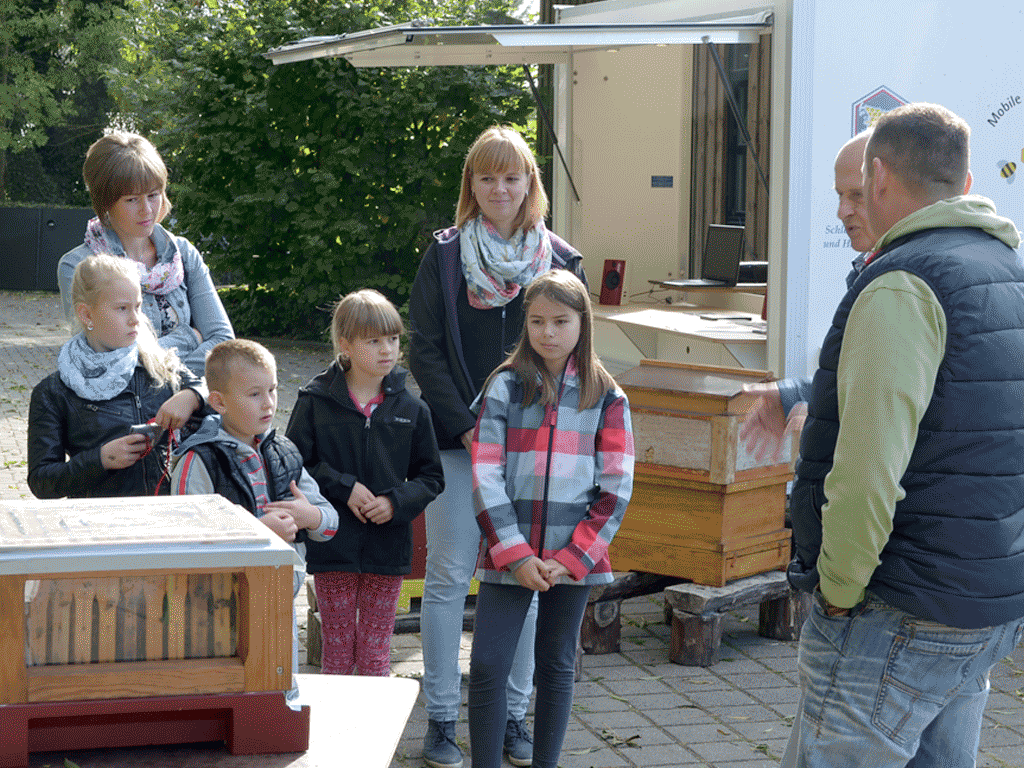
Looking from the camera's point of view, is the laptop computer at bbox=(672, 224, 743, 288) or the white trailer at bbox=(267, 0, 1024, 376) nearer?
the white trailer at bbox=(267, 0, 1024, 376)

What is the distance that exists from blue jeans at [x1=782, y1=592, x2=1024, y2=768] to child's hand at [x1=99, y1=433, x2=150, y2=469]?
191 centimetres

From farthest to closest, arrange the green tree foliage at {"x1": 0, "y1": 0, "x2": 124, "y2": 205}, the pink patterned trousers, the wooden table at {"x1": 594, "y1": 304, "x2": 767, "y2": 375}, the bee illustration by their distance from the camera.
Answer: the green tree foliage at {"x1": 0, "y1": 0, "x2": 124, "y2": 205}, the wooden table at {"x1": 594, "y1": 304, "x2": 767, "y2": 375}, the bee illustration, the pink patterned trousers

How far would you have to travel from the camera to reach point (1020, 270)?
257cm

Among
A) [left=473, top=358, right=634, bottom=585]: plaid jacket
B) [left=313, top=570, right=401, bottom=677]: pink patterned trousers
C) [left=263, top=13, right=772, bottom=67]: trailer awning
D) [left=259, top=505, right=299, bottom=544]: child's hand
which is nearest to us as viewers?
[left=259, top=505, right=299, bottom=544]: child's hand

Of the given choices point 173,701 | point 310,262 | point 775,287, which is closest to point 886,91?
point 775,287

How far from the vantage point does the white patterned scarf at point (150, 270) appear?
3850mm

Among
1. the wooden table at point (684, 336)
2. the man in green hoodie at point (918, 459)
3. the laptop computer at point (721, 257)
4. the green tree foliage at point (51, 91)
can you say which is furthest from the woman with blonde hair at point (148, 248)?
the green tree foliage at point (51, 91)

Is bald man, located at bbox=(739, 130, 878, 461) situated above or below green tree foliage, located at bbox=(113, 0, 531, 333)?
below

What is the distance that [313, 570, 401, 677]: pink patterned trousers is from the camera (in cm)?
419

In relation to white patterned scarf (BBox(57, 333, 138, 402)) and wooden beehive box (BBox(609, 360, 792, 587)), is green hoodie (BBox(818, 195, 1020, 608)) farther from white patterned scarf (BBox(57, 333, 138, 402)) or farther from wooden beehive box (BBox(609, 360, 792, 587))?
wooden beehive box (BBox(609, 360, 792, 587))

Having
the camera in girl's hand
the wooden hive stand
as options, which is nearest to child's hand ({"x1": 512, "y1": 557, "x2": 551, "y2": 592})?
the camera in girl's hand

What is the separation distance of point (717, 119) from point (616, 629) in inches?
157

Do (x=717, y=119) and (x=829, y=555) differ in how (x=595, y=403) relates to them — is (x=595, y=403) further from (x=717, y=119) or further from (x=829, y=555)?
(x=717, y=119)

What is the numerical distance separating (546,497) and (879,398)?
1.36 m
